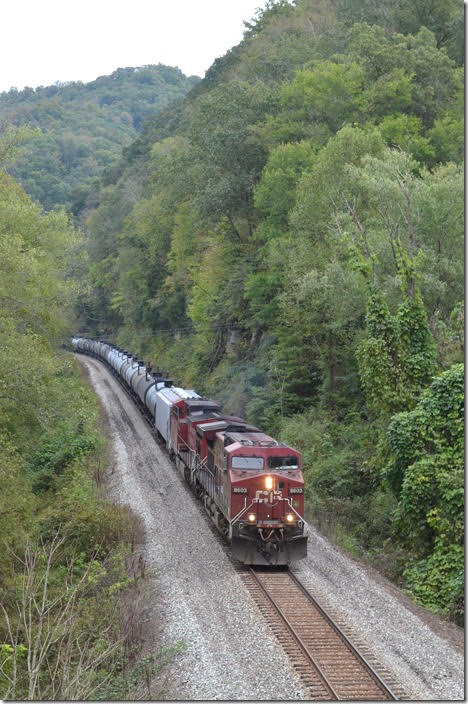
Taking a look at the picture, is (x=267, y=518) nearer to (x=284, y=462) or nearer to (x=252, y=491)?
(x=252, y=491)

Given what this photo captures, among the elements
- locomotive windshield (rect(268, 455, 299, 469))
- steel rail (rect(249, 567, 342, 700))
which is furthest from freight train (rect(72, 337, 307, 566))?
steel rail (rect(249, 567, 342, 700))

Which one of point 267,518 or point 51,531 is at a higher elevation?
point 267,518

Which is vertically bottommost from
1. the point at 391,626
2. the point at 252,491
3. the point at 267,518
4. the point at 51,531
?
the point at 391,626

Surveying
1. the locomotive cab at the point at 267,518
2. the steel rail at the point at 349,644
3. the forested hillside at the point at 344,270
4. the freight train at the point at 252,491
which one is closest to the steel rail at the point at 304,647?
the steel rail at the point at 349,644

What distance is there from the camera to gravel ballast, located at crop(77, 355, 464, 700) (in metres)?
13.3

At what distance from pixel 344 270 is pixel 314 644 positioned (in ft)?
58.2

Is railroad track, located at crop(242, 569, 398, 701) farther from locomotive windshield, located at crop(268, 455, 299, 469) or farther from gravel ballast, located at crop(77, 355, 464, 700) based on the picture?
locomotive windshield, located at crop(268, 455, 299, 469)

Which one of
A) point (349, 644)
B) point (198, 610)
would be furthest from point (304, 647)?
point (198, 610)

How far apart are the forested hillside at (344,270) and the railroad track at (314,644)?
12.8 ft

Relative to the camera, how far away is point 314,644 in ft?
49.0

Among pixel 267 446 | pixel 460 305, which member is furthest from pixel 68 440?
pixel 460 305

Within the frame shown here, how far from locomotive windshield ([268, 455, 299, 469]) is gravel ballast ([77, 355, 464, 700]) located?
9.09 ft

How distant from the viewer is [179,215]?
68000 millimetres

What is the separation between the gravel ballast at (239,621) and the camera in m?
13.3
